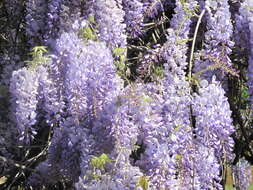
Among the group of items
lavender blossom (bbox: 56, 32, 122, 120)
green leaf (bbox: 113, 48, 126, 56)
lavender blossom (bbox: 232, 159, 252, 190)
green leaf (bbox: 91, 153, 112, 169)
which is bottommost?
lavender blossom (bbox: 232, 159, 252, 190)

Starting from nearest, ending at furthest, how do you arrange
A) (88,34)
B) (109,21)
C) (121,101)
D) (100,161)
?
1. (100,161)
2. (121,101)
3. (88,34)
4. (109,21)

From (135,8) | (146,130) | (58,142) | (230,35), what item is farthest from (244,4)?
(58,142)

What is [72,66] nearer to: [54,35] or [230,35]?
[54,35]

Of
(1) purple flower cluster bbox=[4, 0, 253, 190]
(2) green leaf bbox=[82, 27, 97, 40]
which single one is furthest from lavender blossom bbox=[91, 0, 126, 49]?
(2) green leaf bbox=[82, 27, 97, 40]

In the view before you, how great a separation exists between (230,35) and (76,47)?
2.83 ft

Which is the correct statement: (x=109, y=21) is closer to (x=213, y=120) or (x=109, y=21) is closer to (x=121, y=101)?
(x=121, y=101)

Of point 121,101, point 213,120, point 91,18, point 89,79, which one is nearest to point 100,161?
point 121,101

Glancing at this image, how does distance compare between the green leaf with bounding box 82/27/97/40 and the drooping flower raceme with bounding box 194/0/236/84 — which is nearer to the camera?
the green leaf with bounding box 82/27/97/40

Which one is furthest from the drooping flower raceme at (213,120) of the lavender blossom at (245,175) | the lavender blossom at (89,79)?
the lavender blossom at (245,175)

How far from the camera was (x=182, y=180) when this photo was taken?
285 centimetres

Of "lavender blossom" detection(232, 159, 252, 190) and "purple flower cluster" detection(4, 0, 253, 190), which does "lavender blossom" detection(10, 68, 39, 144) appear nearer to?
"purple flower cluster" detection(4, 0, 253, 190)

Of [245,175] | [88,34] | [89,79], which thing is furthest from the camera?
[245,175]

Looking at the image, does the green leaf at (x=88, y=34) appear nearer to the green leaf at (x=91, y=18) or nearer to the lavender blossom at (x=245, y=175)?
the green leaf at (x=91, y=18)

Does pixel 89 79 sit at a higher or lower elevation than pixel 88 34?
lower
